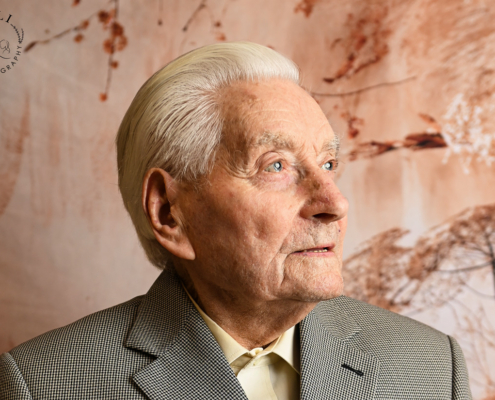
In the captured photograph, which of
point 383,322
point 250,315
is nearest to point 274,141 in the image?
point 250,315

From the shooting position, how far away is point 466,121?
203 centimetres

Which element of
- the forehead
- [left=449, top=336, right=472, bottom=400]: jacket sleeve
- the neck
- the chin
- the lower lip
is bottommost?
[left=449, top=336, right=472, bottom=400]: jacket sleeve

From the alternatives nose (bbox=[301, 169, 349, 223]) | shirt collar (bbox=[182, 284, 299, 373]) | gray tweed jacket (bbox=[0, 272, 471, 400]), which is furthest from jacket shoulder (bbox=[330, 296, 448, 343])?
nose (bbox=[301, 169, 349, 223])

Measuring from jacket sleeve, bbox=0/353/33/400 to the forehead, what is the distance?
78 cm

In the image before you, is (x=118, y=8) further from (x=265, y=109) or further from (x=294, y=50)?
(x=265, y=109)

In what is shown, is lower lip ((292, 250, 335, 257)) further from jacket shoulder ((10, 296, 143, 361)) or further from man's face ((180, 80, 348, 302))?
jacket shoulder ((10, 296, 143, 361))

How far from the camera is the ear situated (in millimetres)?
1455

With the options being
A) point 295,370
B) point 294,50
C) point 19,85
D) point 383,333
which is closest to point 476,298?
point 383,333

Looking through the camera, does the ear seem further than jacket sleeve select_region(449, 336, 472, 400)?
No

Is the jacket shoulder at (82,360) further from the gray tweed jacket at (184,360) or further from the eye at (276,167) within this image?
the eye at (276,167)

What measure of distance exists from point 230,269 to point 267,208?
7.0 inches

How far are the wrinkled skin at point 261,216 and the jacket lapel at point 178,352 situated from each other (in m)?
0.08

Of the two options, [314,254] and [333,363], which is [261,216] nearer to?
[314,254]

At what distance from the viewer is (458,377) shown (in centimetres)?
163
